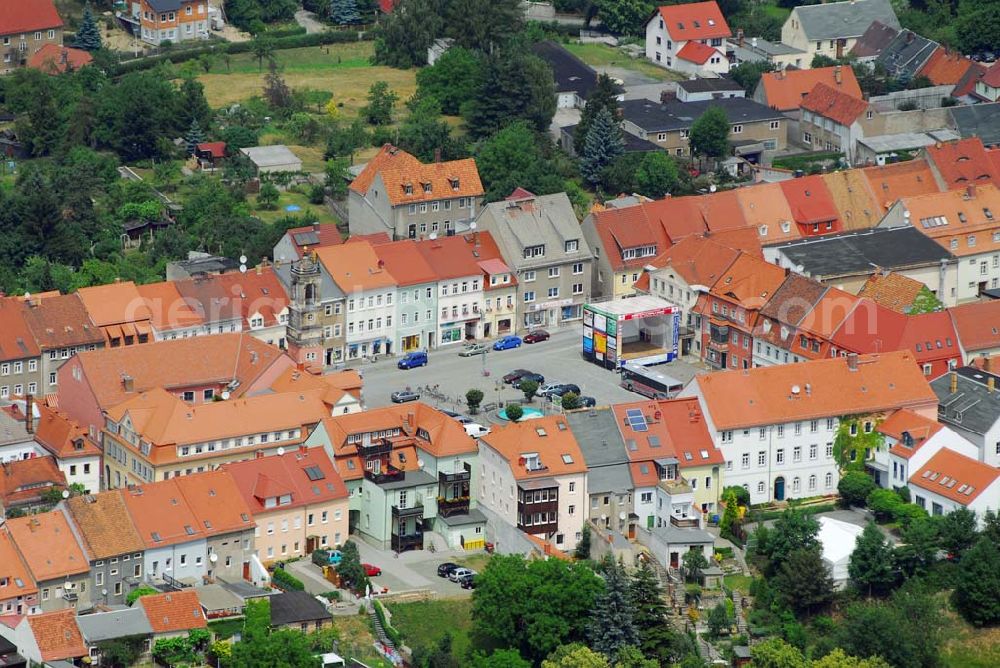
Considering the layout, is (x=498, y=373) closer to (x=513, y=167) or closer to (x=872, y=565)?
(x=513, y=167)

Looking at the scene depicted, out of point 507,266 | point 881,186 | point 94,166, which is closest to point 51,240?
point 94,166

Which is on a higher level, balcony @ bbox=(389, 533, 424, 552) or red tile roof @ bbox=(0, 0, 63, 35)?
red tile roof @ bbox=(0, 0, 63, 35)

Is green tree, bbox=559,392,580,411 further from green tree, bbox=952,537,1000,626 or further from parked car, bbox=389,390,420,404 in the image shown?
green tree, bbox=952,537,1000,626

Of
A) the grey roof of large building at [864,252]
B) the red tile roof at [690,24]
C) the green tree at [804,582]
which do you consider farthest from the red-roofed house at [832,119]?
the green tree at [804,582]

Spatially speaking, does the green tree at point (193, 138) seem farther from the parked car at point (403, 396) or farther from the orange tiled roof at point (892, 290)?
the orange tiled roof at point (892, 290)

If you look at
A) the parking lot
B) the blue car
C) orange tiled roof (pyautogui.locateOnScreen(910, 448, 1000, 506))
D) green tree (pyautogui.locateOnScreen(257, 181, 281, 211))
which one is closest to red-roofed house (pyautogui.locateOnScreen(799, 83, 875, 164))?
the parking lot

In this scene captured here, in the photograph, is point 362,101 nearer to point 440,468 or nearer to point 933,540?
point 440,468

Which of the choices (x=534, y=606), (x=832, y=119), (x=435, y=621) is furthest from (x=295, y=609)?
(x=832, y=119)
